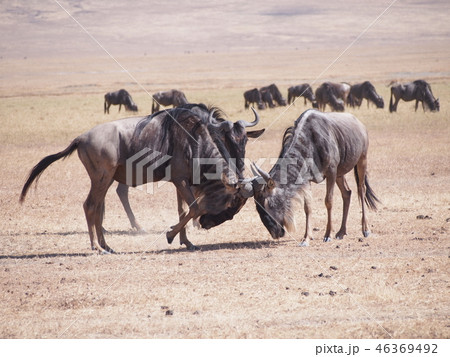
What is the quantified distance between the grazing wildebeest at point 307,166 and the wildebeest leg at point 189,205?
0.77m

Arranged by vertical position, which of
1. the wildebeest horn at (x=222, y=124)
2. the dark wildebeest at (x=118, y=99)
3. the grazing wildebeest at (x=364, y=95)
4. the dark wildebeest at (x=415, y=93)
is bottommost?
the dark wildebeest at (x=118, y=99)

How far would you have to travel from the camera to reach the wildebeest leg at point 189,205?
866 cm

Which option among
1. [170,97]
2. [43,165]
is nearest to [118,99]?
[170,97]

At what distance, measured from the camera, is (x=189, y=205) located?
867cm

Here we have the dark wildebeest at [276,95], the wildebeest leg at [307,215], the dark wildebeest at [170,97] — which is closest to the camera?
the wildebeest leg at [307,215]

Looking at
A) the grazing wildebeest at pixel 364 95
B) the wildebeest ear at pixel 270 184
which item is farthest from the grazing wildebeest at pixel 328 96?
the wildebeest ear at pixel 270 184

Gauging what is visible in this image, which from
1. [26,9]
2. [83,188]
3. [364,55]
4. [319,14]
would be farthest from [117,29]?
[83,188]

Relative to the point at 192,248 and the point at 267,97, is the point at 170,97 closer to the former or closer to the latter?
the point at 267,97

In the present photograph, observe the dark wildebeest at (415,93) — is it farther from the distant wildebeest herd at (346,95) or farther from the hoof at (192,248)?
the hoof at (192,248)

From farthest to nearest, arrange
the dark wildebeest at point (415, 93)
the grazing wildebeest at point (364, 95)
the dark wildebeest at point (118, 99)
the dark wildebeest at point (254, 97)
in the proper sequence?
the dark wildebeest at point (118, 99), the dark wildebeest at point (254, 97), the grazing wildebeest at point (364, 95), the dark wildebeest at point (415, 93)

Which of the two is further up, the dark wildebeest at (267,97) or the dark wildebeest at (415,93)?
the dark wildebeest at (415,93)

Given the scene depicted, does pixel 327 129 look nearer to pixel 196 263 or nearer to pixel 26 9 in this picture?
pixel 196 263

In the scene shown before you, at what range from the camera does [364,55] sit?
8844 cm

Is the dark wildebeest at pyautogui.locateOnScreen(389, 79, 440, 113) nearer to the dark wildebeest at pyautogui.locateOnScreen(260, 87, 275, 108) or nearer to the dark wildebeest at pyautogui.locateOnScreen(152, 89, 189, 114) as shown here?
the dark wildebeest at pyautogui.locateOnScreen(260, 87, 275, 108)
